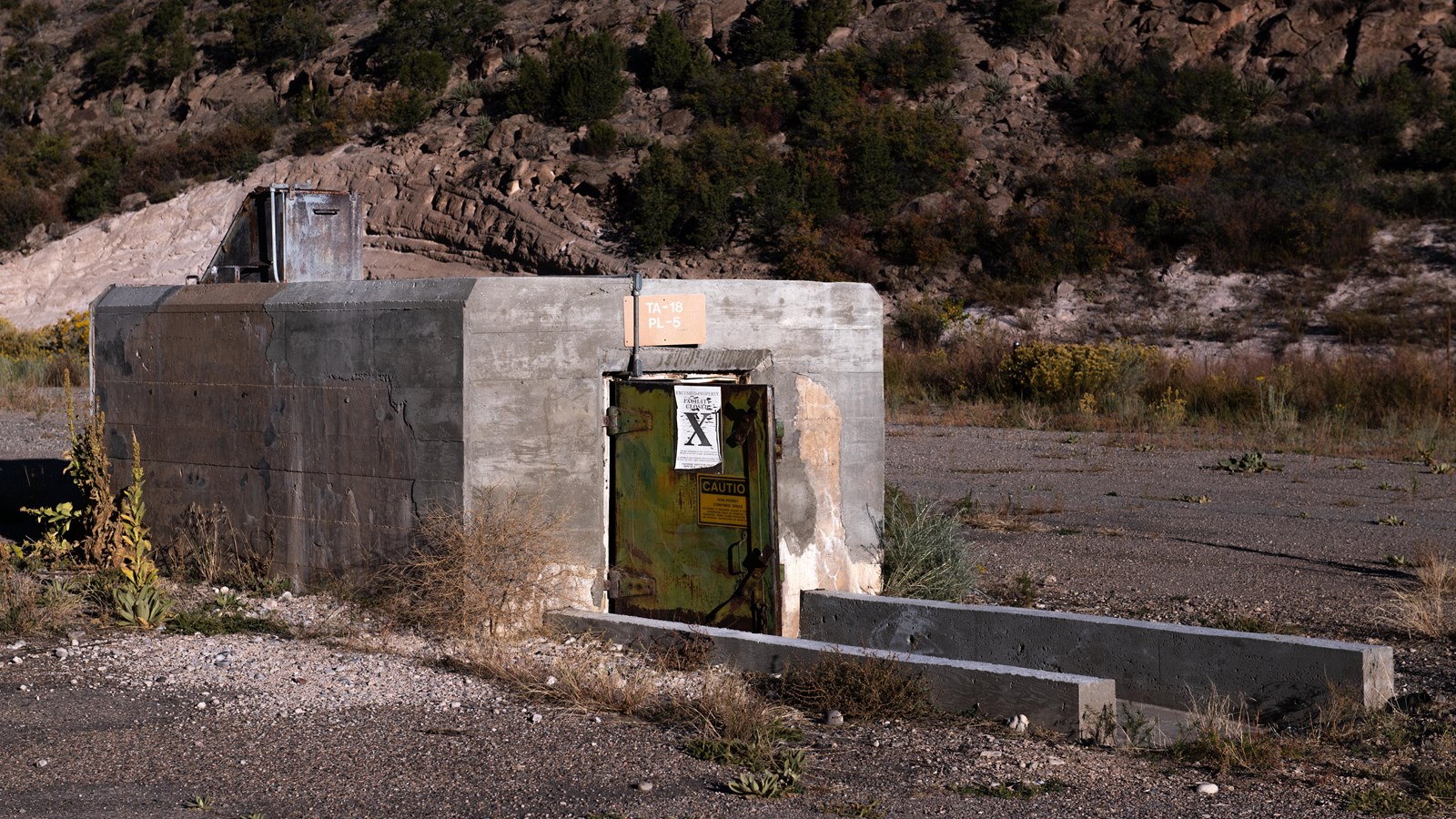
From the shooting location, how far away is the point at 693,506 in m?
7.59

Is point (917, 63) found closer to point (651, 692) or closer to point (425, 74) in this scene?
point (425, 74)

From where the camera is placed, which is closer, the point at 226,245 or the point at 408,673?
the point at 408,673

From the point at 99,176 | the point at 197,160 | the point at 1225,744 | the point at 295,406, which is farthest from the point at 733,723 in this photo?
the point at 99,176

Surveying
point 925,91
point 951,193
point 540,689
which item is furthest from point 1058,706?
point 925,91

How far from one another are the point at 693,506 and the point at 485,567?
47.5 inches

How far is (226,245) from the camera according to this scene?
9.82 meters

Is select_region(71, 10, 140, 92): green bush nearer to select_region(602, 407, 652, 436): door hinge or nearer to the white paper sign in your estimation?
select_region(602, 407, 652, 436): door hinge

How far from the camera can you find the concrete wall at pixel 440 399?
7.39 m

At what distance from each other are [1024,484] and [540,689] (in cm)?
874

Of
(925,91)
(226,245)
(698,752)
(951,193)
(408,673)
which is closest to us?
(698,752)

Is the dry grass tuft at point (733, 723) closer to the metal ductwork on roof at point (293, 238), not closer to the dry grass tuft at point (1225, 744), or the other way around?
the dry grass tuft at point (1225, 744)

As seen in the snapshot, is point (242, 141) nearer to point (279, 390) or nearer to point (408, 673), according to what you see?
Result: point (279, 390)

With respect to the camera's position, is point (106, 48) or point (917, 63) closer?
point (917, 63)

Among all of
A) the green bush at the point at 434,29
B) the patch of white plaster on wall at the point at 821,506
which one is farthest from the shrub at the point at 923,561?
the green bush at the point at 434,29
